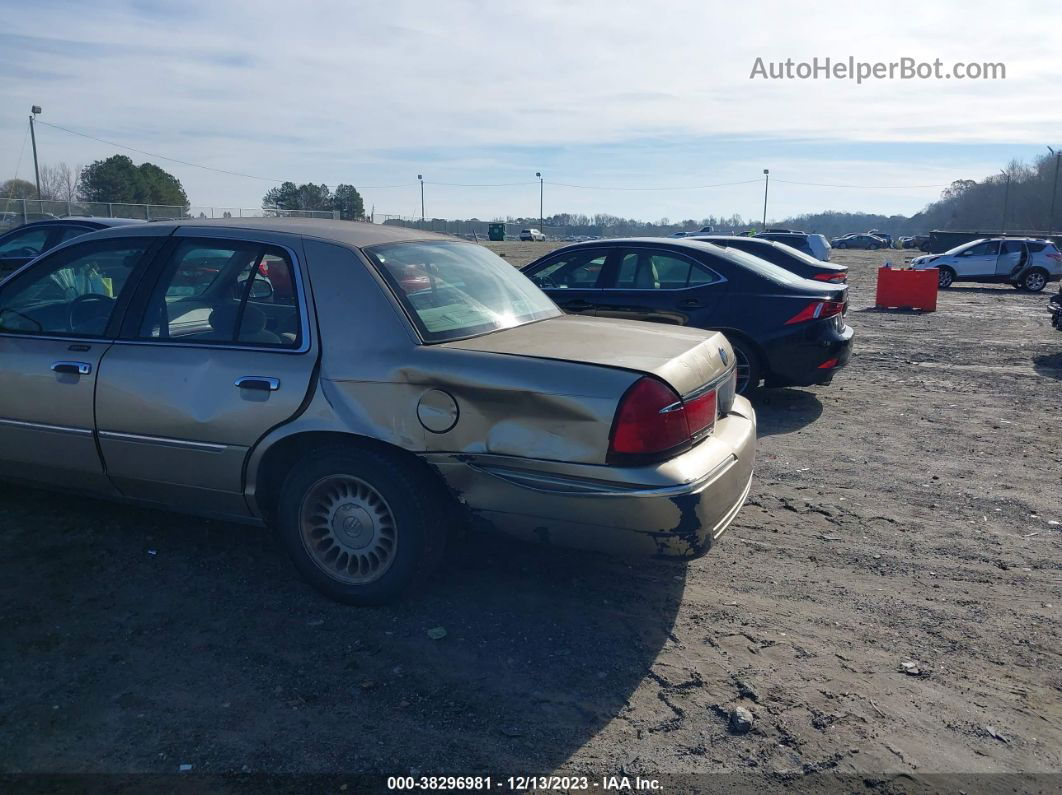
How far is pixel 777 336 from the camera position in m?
7.72

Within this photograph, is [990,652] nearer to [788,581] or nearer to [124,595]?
[788,581]

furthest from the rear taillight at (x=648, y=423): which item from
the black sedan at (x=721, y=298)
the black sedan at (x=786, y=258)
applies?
the black sedan at (x=786, y=258)

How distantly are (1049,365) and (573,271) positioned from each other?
6581 millimetres

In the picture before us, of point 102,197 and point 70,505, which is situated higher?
point 102,197

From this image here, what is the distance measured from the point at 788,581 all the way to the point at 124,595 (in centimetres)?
322

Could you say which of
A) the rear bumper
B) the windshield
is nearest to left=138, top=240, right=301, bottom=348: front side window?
the windshield

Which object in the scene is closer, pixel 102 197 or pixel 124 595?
pixel 124 595

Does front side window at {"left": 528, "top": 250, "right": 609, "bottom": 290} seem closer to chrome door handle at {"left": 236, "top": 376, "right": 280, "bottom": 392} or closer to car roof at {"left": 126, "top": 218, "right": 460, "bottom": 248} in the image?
car roof at {"left": 126, "top": 218, "right": 460, "bottom": 248}

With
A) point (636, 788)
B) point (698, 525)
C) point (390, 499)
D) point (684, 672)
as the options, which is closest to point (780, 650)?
point (684, 672)

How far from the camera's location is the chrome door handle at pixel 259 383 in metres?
3.85

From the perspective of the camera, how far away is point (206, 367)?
4016mm

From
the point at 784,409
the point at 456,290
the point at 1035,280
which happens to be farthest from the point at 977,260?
the point at 456,290

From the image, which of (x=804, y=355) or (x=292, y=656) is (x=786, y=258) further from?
(x=292, y=656)

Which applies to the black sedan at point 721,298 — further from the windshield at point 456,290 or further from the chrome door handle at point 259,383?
the chrome door handle at point 259,383
